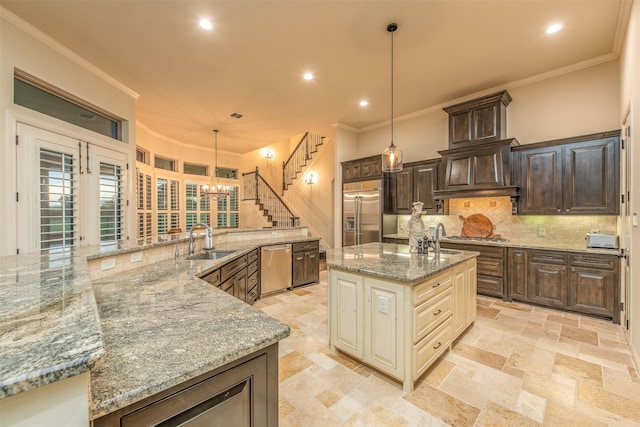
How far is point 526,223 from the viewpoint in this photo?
4293 mm

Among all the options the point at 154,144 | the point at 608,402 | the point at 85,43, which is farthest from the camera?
the point at 154,144

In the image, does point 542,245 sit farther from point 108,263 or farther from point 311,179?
point 311,179

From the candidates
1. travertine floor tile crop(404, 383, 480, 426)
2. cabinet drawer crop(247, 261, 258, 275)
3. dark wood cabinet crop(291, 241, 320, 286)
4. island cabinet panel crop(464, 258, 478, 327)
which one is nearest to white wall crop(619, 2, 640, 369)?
island cabinet panel crop(464, 258, 478, 327)

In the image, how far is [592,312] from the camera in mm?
3342


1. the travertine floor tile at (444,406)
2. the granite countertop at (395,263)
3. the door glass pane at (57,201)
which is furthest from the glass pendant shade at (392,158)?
the door glass pane at (57,201)

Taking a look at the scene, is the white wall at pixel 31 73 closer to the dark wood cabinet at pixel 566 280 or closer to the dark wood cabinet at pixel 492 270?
the dark wood cabinet at pixel 492 270

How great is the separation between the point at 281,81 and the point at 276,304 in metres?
3.46

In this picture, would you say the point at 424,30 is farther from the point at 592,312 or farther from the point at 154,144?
the point at 154,144

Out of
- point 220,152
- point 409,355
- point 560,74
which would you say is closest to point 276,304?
point 409,355

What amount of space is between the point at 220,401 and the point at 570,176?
15.7 feet

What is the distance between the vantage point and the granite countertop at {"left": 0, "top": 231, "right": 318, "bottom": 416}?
0.60m

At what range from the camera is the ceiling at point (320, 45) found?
2.72 metres

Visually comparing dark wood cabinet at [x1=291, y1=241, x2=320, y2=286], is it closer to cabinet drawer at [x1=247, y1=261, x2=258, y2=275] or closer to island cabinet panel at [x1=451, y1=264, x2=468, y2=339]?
cabinet drawer at [x1=247, y1=261, x2=258, y2=275]

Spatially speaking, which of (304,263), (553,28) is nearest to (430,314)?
(304,263)
